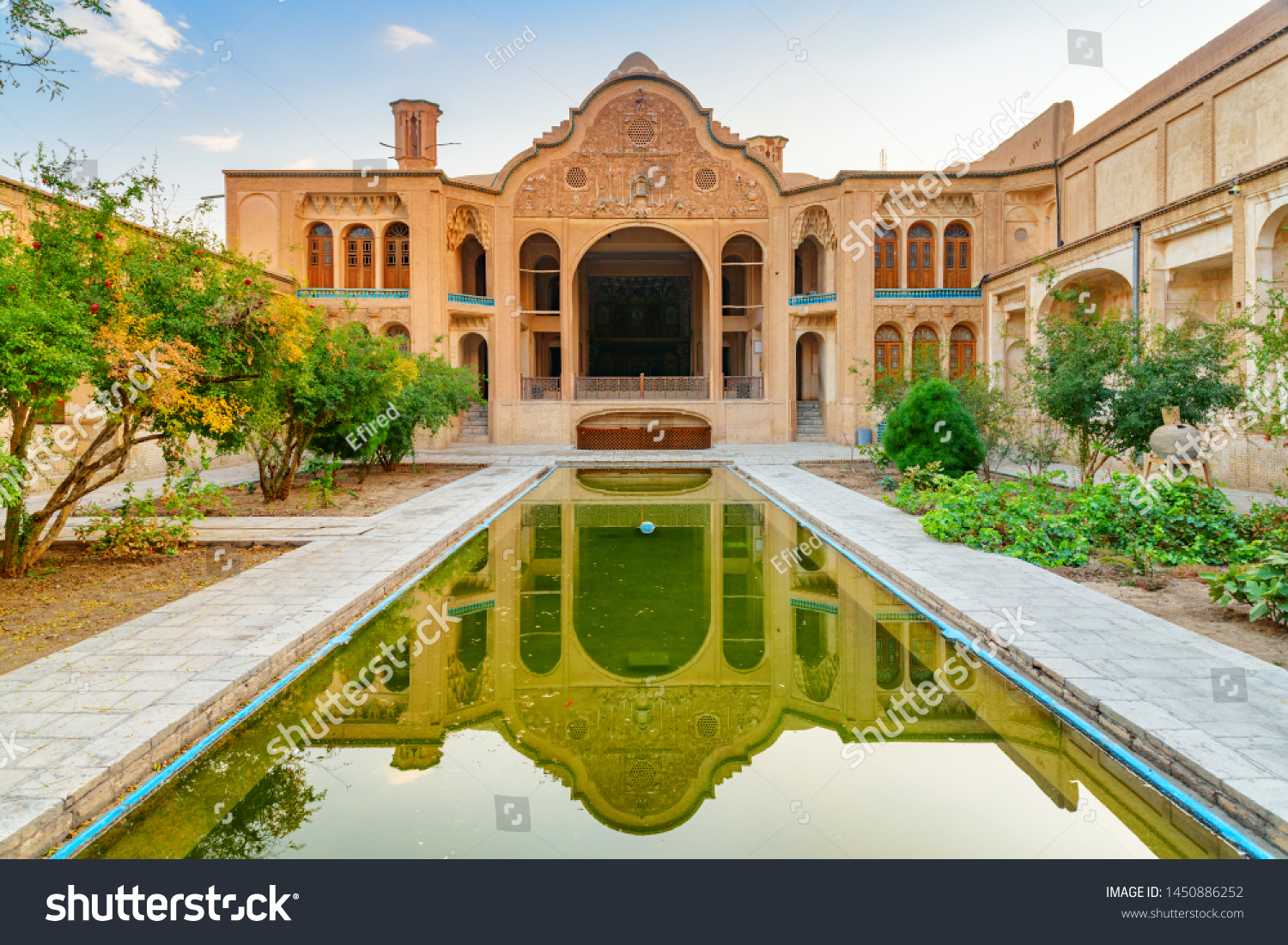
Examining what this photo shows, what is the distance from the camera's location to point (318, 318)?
435 inches

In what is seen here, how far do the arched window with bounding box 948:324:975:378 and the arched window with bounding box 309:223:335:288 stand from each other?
18.5 m

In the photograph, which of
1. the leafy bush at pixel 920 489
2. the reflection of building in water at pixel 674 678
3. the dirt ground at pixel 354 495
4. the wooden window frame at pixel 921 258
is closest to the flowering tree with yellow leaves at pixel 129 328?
the dirt ground at pixel 354 495

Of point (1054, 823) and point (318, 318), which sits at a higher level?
point (318, 318)

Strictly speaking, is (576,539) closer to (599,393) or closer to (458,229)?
(599,393)

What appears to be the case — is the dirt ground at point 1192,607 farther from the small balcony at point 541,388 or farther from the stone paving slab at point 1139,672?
the small balcony at point 541,388

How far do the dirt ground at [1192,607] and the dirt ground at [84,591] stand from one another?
726 centimetres

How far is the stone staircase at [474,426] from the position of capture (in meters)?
24.8

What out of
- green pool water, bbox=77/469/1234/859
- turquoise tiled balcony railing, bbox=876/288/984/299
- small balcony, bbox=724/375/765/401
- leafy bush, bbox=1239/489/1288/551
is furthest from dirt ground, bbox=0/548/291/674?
turquoise tiled balcony railing, bbox=876/288/984/299

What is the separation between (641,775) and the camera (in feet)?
11.8

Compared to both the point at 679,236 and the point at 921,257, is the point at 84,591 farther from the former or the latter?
the point at 921,257

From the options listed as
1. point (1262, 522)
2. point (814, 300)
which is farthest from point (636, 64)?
point (1262, 522)

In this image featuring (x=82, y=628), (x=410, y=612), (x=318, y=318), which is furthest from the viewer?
(x=318, y=318)

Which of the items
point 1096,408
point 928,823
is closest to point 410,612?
point 928,823

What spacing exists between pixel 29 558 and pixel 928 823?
24.9 ft
